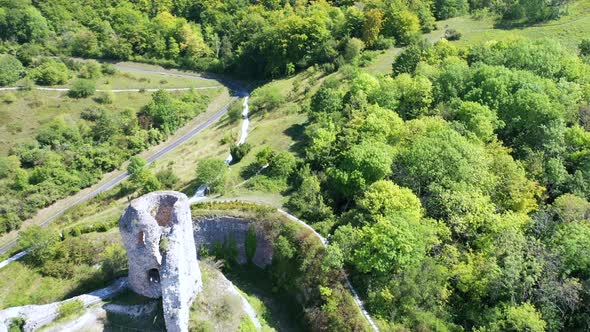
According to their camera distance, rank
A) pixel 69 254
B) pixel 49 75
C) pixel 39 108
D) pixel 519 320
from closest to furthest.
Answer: pixel 519 320, pixel 69 254, pixel 39 108, pixel 49 75

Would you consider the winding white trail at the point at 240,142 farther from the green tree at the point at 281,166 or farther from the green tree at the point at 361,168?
the green tree at the point at 361,168

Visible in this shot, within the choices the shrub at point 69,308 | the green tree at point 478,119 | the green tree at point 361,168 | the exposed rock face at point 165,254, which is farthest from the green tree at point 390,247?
the shrub at point 69,308

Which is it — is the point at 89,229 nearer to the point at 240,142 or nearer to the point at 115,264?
the point at 115,264

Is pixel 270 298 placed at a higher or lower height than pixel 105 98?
lower

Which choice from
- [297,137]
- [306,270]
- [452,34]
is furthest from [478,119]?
[452,34]

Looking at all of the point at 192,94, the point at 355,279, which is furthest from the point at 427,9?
the point at 355,279

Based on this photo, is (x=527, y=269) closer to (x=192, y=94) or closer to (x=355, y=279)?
(x=355, y=279)
